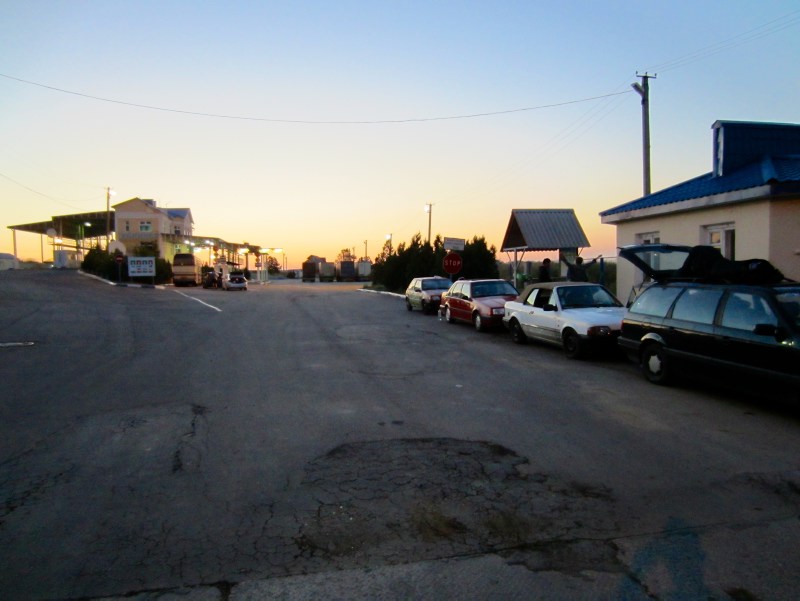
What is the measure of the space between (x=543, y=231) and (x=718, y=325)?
23.3 metres

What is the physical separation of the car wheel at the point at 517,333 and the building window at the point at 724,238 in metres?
4.86

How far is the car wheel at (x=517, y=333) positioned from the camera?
598 inches

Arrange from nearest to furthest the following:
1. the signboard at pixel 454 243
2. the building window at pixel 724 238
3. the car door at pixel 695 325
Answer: the car door at pixel 695 325, the building window at pixel 724 238, the signboard at pixel 454 243

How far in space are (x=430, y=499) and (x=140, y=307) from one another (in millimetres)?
24093

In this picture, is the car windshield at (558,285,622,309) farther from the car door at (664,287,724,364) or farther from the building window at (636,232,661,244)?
the building window at (636,232,661,244)

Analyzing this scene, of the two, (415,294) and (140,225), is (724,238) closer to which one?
(415,294)

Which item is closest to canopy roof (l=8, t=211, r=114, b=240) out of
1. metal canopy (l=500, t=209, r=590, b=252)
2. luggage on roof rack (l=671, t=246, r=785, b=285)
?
metal canopy (l=500, t=209, r=590, b=252)

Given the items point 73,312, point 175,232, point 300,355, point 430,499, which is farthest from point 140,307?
point 175,232

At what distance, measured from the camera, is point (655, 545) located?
13.9ft

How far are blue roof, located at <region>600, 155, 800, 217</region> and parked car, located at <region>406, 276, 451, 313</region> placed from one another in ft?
24.8

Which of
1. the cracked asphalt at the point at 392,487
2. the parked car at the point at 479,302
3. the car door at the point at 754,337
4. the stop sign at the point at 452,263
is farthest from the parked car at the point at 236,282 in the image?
the car door at the point at 754,337

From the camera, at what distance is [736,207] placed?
14672mm

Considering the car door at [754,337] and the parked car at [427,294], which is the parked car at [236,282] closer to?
the parked car at [427,294]

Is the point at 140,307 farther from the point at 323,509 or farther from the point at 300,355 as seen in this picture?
the point at 323,509
